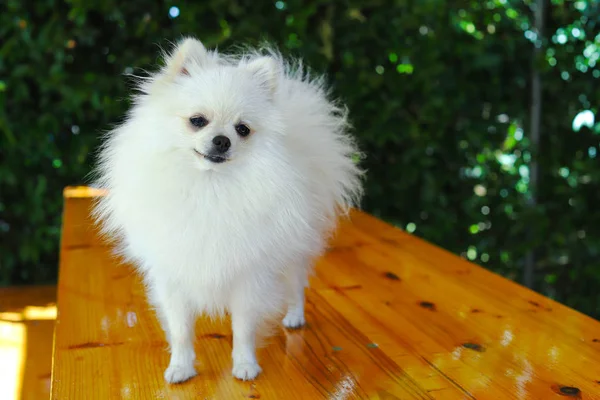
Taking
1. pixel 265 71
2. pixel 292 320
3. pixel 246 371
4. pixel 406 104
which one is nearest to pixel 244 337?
pixel 246 371

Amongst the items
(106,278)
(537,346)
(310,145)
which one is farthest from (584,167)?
(106,278)

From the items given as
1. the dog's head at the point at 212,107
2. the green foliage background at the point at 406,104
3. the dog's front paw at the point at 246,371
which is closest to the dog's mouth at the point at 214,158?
the dog's head at the point at 212,107

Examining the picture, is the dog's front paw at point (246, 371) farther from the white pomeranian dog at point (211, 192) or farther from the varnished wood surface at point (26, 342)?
the varnished wood surface at point (26, 342)

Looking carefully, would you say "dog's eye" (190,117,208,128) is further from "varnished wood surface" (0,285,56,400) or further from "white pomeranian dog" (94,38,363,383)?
"varnished wood surface" (0,285,56,400)

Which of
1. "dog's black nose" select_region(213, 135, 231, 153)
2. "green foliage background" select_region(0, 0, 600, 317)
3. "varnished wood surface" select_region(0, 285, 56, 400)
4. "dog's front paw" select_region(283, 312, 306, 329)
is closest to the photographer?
"dog's black nose" select_region(213, 135, 231, 153)

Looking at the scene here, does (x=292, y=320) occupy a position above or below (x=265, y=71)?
below

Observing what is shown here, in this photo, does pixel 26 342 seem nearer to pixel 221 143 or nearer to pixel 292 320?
pixel 292 320

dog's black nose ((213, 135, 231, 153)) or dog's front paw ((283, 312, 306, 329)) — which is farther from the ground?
dog's black nose ((213, 135, 231, 153))

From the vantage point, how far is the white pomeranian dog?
3.85ft

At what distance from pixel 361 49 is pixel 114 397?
2.15 m

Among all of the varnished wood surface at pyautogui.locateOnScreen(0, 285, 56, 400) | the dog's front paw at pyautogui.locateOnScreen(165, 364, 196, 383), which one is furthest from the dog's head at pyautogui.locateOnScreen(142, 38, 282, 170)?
the varnished wood surface at pyautogui.locateOnScreen(0, 285, 56, 400)

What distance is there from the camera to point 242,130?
118 cm

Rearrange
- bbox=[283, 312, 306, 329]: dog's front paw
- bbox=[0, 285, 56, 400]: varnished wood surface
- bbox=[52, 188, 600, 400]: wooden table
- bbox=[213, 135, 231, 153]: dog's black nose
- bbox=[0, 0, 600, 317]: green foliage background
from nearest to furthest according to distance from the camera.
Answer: bbox=[213, 135, 231, 153]: dog's black nose < bbox=[52, 188, 600, 400]: wooden table < bbox=[283, 312, 306, 329]: dog's front paw < bbox=[0, 285, 56, 400]: varnished wood surface < bbox=[0, 0, 600, 317]: green foliage background

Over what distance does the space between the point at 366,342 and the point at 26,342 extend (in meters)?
1.45
